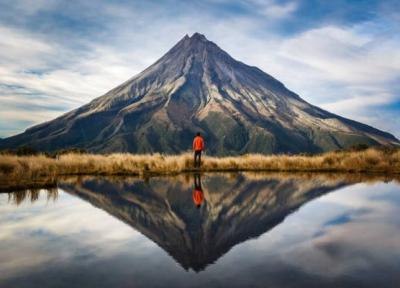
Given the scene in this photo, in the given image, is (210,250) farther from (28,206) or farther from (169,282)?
(28,206)

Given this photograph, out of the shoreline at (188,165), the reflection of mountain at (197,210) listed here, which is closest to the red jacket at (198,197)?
the reflection of mountain at (197,210)

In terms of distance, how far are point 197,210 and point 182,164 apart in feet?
48.3

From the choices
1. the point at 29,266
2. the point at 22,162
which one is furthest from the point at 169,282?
the point at 22,162

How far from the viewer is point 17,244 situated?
275 inches

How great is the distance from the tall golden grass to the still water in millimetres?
9082

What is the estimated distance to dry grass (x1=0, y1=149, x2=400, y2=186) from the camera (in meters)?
22.0

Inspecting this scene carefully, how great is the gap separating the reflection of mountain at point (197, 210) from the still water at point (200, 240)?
0.10 feet

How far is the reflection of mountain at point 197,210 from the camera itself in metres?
6.95

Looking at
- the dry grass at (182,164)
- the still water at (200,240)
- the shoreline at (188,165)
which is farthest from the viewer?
the dry grass at (182,164)

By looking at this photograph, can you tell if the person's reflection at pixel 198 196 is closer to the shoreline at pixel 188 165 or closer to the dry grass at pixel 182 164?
the shoreline at pixel 188 165

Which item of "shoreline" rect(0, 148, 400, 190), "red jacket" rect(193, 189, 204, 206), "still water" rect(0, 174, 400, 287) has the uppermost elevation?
"shoreline" rect(0, 148, 400, 190)

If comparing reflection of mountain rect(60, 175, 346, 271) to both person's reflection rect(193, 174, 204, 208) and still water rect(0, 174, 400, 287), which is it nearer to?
still water rect(0, 174, 400, 287)

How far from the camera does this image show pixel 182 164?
24953 millimetres

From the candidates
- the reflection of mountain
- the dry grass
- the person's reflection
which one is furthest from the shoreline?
the person's reflection
